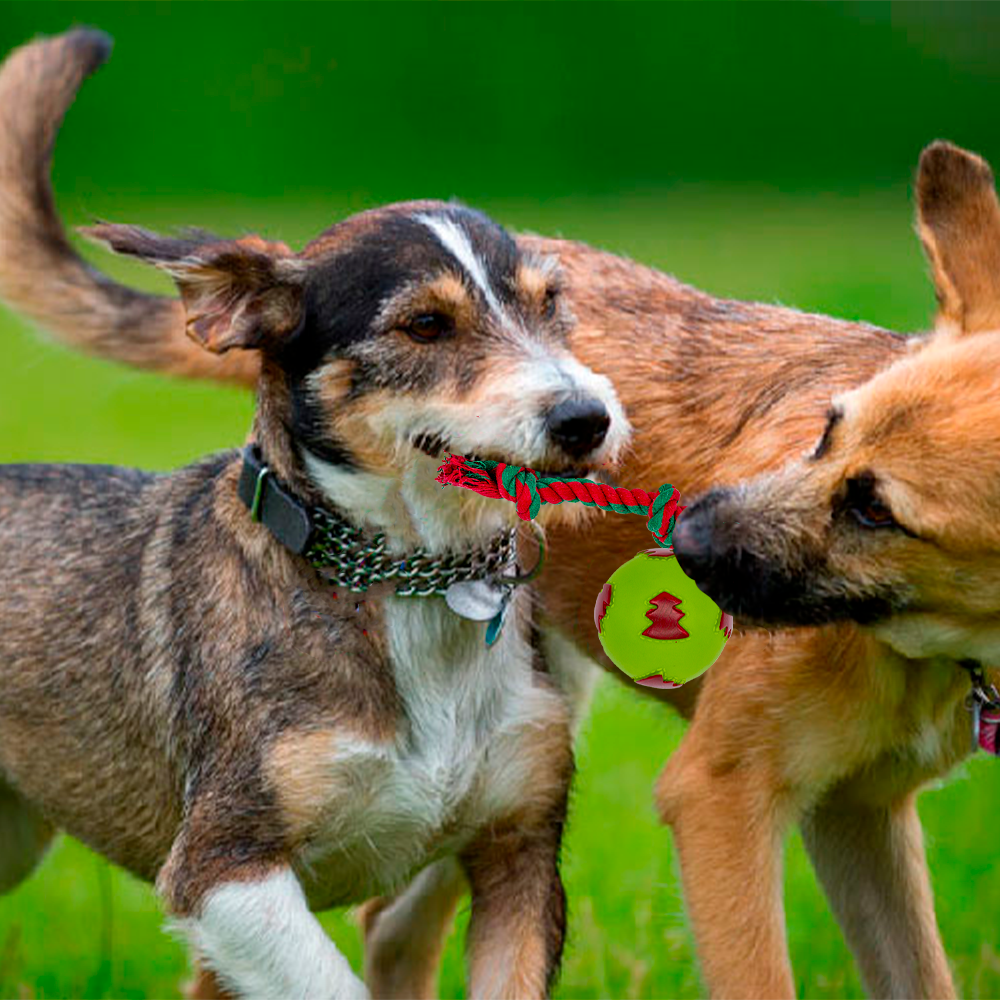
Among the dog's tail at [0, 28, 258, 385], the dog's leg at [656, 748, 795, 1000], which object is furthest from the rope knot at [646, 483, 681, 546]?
the dog's tail at [0, 28, 258, 385]

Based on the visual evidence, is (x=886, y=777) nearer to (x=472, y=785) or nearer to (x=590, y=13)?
(x=472, y=785)

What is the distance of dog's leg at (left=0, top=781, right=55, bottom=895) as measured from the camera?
5.99 meters

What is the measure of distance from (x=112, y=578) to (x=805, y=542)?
1787 millimetres

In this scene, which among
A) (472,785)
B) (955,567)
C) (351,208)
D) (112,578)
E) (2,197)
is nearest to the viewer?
Result: (955,567)

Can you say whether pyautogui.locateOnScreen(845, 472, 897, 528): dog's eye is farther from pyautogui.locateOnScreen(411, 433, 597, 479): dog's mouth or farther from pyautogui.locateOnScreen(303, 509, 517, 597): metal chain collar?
pyautogui.locateOnScreen(303, 509, 517, 597): metal chain collar

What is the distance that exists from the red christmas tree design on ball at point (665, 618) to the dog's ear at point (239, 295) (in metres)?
1.00

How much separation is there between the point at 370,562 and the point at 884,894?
1630 millimetres

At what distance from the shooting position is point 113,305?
20.5 feet

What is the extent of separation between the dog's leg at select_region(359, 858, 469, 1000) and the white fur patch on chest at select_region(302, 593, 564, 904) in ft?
2.94

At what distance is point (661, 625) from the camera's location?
4.86 meters

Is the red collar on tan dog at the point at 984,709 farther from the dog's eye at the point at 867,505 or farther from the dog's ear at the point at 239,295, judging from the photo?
the dog's ear at the point at 239,295

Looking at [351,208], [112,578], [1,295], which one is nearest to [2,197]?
[1,295]

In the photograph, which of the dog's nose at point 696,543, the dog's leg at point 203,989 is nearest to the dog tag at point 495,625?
the dog's nose at point 696,543

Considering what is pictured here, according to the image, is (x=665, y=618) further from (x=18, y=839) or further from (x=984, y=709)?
(x=18, y=839)
